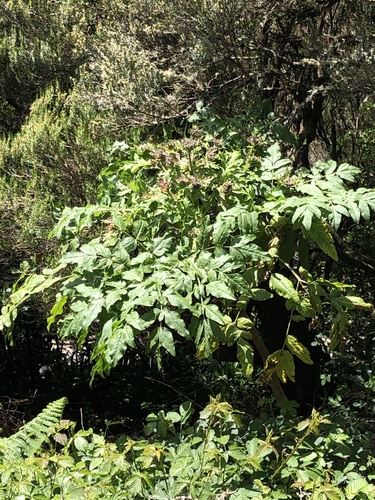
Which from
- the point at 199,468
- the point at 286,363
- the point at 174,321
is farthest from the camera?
the point at 286,363

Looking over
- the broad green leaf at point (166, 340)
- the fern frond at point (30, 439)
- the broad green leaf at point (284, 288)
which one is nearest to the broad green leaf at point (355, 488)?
the broad green leaf at point (284, 288)

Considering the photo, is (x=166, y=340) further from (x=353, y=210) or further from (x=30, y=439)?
(x=353, y=210)

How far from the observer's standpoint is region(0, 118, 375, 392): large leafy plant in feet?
7.86

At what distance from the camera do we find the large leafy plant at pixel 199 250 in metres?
2.40

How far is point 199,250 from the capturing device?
103 inches

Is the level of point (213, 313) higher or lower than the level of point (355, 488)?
higher

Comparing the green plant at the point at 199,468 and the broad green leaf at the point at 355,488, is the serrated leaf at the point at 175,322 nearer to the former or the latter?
the green plant at the point at 199,468

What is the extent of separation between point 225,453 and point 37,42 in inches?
169

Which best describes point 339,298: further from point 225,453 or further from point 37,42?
point 37,42

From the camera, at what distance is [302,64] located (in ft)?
12.1

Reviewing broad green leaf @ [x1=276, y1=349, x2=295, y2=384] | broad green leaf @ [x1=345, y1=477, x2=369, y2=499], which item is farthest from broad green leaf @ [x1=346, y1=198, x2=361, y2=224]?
broad green leaf @ [x1=345, y1=477, x2=369, y2=499]

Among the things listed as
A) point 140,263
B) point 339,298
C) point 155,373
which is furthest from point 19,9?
point 339,298

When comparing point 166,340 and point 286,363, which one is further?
point 286,363

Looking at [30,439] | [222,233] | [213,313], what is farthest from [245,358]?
[30,439]
